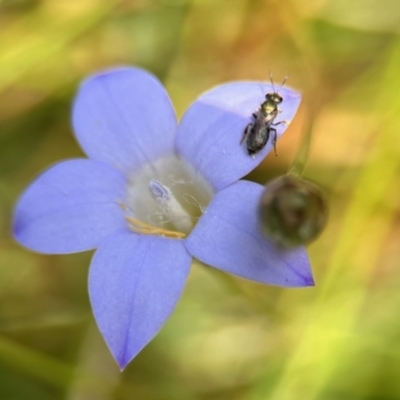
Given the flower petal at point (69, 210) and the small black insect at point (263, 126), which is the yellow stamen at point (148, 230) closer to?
A: the flower petal at point (69, 210)

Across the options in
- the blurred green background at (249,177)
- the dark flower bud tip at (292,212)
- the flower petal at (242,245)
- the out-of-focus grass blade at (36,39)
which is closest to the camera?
the dark flower bud tip at (292,212)

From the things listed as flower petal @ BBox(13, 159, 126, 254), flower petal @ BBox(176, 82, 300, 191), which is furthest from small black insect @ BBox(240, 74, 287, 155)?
flower petal @ BBox(13, 159, 126, 254)

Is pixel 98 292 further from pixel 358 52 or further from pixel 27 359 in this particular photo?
pixel 358 52

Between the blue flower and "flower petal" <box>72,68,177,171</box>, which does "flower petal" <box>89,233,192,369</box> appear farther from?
"flower petal" <box>72,68,177,171</box>

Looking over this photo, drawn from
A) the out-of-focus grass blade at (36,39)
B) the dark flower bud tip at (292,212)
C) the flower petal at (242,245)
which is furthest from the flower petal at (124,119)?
the out-of-focus grass blade at (36,39)

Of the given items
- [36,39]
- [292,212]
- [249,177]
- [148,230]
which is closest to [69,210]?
[148,230]
